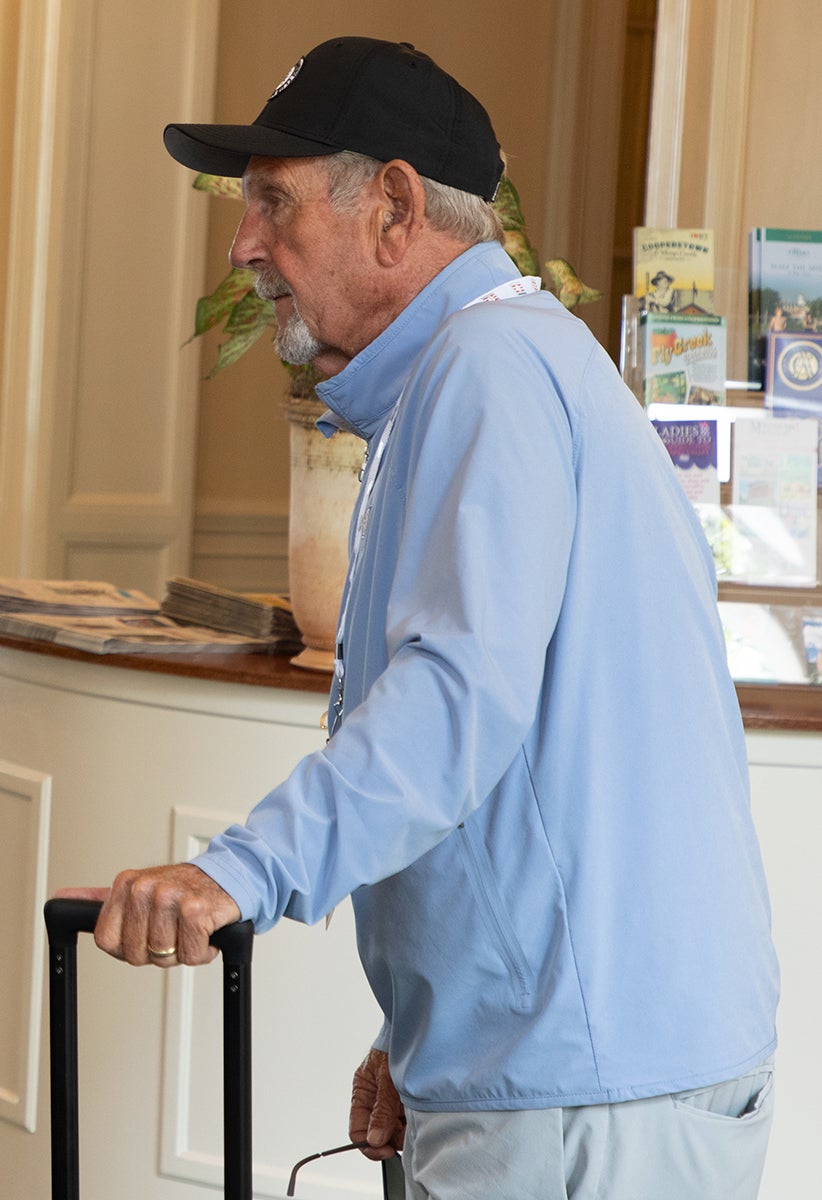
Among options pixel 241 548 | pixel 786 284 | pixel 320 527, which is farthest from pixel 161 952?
pixel 241 548

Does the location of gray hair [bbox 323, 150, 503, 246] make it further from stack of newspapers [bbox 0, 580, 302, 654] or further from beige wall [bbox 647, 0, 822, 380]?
beige wall [bbox 647, 0, 822, 380]

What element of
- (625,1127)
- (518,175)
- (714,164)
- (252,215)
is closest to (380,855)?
(625,1127)

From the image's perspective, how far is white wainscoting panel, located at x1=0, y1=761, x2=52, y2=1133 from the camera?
2318mm

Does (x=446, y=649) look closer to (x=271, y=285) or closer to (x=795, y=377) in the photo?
(x=271, y=285)

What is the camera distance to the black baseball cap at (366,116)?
3.87ft

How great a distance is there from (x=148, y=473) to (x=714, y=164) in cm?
224

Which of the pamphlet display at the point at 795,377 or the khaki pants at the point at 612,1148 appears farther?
the pamphlet display at the point at 795,377

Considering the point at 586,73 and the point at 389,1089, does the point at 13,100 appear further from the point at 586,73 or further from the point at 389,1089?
the point at 389,1089

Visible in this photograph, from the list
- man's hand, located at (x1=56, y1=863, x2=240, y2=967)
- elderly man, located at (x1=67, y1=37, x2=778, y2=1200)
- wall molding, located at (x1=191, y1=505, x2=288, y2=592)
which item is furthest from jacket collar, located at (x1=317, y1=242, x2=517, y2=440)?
wall molding, located at (x1=191, y1=505, x2=288, y2=592)

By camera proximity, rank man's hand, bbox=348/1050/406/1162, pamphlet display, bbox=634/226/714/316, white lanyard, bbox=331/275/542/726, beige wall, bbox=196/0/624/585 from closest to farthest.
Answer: white lanyard, bbox=331/275/542/726 → man's hand, bbox=348/1050/406/1162 → pamphlet display, bbox=634/226/714/316 → beige wall, bbox=196/0/624/585

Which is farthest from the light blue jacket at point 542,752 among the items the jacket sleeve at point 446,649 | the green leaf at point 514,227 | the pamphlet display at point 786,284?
the pamphlet display at point 786,284

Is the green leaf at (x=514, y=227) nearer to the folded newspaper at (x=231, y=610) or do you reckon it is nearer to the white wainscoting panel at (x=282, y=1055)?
the folded newspaper at (x=231, y=610)

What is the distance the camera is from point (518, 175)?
602 centimetres

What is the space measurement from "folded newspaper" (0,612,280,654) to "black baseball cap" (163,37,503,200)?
1.10m
